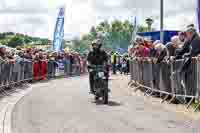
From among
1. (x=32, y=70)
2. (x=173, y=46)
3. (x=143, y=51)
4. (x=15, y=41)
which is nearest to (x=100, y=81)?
(x=173, y=46)

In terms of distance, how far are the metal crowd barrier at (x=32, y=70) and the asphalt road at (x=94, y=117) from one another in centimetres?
464

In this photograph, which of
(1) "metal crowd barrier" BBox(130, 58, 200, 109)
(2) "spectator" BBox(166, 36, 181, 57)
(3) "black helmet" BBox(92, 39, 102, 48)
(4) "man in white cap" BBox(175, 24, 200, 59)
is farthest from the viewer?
(3) "black helmet" BBox(92, 39, 102, 48)

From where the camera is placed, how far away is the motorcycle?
57.6 ft

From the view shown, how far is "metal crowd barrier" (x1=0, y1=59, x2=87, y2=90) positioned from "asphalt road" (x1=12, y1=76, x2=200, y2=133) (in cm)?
464

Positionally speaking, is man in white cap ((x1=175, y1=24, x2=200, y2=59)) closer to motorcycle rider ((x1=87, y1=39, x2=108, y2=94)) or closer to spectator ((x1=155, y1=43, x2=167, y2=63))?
spectator ((x1=155, y1=43, x2=167, y2=63))

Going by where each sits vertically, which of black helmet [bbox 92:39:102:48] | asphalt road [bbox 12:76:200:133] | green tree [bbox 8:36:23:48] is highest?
green tree [bbox 8:36:23:48]

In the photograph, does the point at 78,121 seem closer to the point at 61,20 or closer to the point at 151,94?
the point at 151,94

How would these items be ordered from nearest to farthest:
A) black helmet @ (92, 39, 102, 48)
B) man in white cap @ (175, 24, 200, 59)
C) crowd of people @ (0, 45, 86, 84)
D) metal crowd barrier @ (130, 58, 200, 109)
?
1. metal crowd barrier @ (130, 58, 200, 109)
2. man in white cap @ (175, 24, 200, 59)
3. black helmet @ (92, 39, 102, 48)
4. crowd of people @ (0, 45, 86, 84)

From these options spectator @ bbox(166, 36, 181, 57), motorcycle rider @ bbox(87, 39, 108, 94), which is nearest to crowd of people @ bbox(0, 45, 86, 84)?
motorcycle rider @ bbox(87, 39, 108, 94)

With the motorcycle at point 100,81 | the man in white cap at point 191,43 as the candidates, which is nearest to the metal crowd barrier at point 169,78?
the man in white cap at point 191,43

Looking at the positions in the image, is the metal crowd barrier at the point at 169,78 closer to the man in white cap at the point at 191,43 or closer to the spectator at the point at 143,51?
the spectator at the point at 143,51

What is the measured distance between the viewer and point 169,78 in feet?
57.6

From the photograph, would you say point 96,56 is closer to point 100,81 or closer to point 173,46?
point 100,81

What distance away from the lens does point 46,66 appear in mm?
35031
